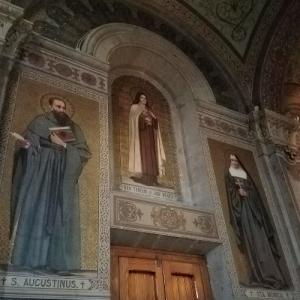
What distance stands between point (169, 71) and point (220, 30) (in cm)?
147

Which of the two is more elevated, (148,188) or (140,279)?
(148,188)

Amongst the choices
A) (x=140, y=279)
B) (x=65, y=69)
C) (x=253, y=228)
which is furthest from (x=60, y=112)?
(x=253, y=228)

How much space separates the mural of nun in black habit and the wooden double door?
2.23 feet

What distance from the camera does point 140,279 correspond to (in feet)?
14.8

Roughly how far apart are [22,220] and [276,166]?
14.3 ft

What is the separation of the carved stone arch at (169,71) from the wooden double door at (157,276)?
981 mm

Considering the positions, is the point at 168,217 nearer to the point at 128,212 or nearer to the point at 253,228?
the point at 128,212

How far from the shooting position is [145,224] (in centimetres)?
459

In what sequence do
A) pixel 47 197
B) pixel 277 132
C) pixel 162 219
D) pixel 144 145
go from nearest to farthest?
pixel 47 197
pixel 162 219
pixel 144 145
pixel 277 132

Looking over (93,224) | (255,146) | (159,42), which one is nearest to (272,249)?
(255,146)

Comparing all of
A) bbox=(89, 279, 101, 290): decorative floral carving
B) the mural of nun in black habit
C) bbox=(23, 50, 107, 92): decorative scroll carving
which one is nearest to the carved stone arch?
bbox=(23, 50, 107, 92): decorative scroll carving

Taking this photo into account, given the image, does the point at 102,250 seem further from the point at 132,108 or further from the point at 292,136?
the point at 292,136

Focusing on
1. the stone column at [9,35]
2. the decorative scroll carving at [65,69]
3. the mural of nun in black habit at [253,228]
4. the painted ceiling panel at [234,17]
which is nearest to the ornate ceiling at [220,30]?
the painted ceiling panel at [234,17]

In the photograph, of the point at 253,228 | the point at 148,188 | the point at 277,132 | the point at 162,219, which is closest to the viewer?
the point at 162,219
